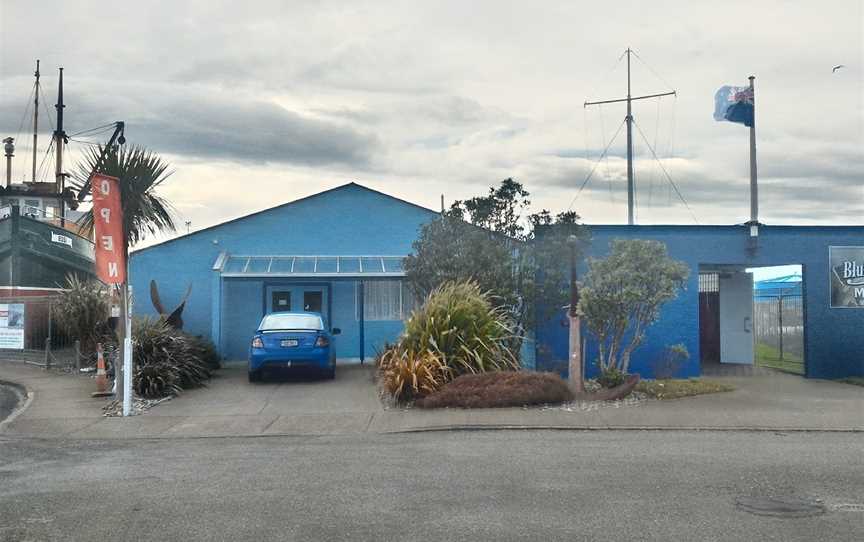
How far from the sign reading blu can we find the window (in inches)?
394

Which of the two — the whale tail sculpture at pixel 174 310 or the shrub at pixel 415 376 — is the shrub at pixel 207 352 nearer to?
the whale tail sculpture at pixel 174 310

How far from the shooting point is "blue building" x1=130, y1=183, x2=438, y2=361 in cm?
2161

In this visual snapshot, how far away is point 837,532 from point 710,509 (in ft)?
3.28

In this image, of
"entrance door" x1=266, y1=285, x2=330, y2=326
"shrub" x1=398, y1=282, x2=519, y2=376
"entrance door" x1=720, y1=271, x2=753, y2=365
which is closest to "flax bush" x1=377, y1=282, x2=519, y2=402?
"shrub" x1=398, y1=282, x2=519, y2=376

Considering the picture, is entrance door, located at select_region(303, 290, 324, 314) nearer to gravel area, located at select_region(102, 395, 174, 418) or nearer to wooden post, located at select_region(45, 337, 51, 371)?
wooden post, located at select_region(45, 337, 51, 371)

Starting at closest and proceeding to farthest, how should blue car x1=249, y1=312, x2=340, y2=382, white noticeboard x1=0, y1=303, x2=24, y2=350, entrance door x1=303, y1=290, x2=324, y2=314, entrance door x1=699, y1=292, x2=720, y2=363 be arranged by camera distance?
1. blue car x1=249, y1=312, x2=340, y2=382
2. entrance door x1=699, y1=292, x2=720, y2=363
3. white noticeboard x1=0, y1=303, x2=24, y2=350
4. entrance door x1=303, y1=290, x2=324, y2=314

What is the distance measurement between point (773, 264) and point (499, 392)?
7785 millimetres

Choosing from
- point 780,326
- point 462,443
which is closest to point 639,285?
point 462,443

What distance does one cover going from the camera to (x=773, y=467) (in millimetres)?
8773

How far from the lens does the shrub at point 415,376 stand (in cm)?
1358

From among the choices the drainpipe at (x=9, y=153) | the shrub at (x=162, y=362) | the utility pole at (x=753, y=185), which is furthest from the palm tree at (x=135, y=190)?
the drainpipe at (x=9, y=153)

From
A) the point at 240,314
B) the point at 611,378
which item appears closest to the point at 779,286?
the point at 611,378

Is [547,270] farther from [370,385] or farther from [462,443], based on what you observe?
[462,443]

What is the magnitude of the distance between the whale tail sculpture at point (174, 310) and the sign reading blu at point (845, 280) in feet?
48.0
